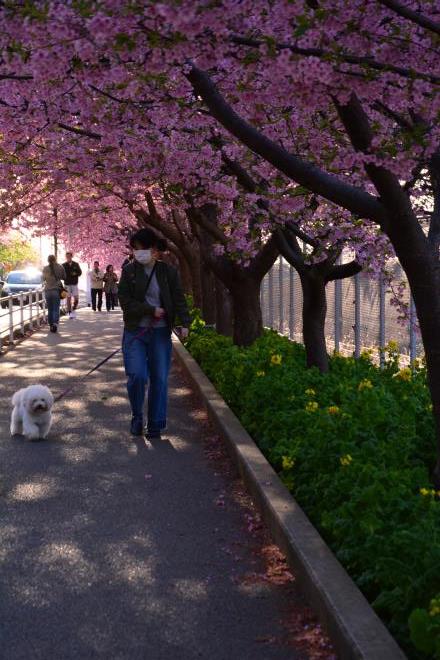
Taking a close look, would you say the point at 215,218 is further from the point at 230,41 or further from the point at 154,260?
the point at 230,41

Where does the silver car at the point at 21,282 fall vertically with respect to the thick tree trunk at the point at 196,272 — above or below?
below

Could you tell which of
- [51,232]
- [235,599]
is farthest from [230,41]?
[51,232]

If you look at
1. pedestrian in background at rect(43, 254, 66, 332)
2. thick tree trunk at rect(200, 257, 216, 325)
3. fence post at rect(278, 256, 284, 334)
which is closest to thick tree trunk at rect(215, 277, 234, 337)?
fence post at rect(278, 256, 284, 334)

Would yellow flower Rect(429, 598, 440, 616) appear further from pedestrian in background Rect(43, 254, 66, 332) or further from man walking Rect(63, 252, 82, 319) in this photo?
man walking Rect(63, 252, 82, 319)

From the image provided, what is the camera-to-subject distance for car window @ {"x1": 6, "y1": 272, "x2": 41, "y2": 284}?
58.9m

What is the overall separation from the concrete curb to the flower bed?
0.08 metres

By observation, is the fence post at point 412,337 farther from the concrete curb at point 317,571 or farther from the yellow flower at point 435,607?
the yellow flower at point 435,607

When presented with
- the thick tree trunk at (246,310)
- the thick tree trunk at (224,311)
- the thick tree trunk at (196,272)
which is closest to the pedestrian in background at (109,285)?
the thick tree trunk at (196,272)

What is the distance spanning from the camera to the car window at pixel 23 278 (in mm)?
58938

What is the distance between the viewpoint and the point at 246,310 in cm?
1434

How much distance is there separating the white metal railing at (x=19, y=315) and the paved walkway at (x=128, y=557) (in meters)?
10.9

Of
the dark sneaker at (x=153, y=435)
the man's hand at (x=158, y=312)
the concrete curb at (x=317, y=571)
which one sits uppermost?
the man's hand at (x=158, y=312)

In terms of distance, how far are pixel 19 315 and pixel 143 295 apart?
623 inches

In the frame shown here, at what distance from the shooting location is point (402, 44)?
562 centimetres
